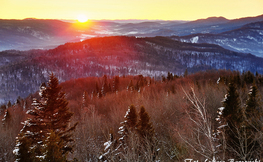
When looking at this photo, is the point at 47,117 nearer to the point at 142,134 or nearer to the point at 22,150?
the point at 22,150

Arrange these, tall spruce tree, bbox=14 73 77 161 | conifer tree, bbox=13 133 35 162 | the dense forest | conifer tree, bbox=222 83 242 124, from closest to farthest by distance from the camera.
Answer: the dense forest → conifer tree, bbox=13 133 35 162 → tall spruce tree, bbox=14 73 77 161 → conifer tree, bbox=222 83 242 124

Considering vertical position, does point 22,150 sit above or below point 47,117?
below

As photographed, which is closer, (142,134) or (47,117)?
(47,117)

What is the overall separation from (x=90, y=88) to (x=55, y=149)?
110959mm

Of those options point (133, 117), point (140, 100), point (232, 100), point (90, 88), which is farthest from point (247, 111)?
point (90, 88)

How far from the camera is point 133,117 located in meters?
17.9

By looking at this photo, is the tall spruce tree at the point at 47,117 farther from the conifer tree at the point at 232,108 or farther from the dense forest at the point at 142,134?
the conifer tree at the point at 232,108

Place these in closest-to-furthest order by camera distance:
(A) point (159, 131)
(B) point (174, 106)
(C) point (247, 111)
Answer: (C) point (247, 111)
(A) point (159, 131)
(B) point (174, 106)

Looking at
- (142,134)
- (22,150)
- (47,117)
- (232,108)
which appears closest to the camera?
(22,150)

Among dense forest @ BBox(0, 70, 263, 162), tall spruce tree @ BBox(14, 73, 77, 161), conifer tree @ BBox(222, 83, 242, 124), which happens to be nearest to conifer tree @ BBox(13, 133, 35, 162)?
dense forest @ BBox(0, 70, 263, 162)

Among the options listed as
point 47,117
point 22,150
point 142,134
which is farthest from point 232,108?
point 22,150

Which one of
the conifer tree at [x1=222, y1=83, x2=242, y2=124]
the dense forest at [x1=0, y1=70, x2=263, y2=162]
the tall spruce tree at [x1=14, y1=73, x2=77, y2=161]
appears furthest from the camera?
the conifer tree at [x1=222, y1=83, x2=242, y2=124]

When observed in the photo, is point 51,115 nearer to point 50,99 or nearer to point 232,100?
point 50,99

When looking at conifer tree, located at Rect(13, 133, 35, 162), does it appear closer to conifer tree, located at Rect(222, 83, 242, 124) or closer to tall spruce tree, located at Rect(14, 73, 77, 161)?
tall spruce tree, located at Rect(14, 73, 77, 161)
